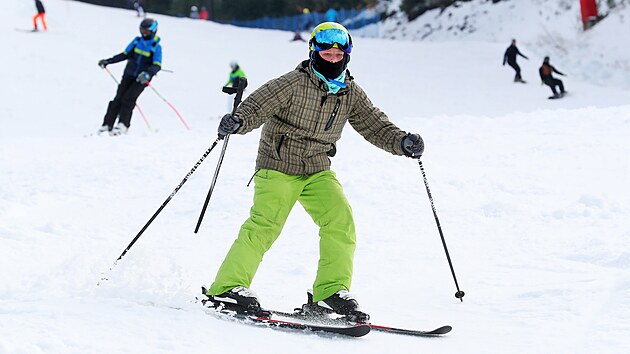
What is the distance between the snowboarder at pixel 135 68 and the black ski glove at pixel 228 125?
713 cm

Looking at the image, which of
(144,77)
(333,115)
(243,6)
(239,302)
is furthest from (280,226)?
(243,6)

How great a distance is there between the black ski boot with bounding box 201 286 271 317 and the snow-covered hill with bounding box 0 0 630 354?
14 cm

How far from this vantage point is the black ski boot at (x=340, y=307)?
3.79 metres

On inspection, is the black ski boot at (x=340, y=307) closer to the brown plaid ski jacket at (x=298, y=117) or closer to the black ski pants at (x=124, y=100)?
the brown plaid ski jacket at (x=298, y=117)

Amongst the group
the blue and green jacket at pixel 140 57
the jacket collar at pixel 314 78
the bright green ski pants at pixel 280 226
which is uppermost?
the jacket collar at pixel 314 78

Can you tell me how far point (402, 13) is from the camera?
1457 inches

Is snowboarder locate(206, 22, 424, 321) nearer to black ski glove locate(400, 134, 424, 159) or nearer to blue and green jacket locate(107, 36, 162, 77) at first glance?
black ski glove locate(400, 134, 424, 159)

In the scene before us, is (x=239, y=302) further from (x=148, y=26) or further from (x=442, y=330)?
(x=148, y=26)

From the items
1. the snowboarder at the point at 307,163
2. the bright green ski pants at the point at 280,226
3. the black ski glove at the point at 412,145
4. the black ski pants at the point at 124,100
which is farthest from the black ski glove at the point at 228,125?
the black ski pants at the point at 124,100

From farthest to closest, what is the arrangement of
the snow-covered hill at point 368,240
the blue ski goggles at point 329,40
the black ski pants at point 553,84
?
the black ski pants at point 553,84 → the blue ski goggles at point 329,40 → the snow-covered hill at point 368,240

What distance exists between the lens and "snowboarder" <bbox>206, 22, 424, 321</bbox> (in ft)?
12.9

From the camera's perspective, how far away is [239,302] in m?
3.75

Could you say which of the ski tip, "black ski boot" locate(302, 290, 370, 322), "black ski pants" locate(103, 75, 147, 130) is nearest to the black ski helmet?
"black ski pants" locate(103, 75, 147, 130)

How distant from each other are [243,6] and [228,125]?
133 feet
